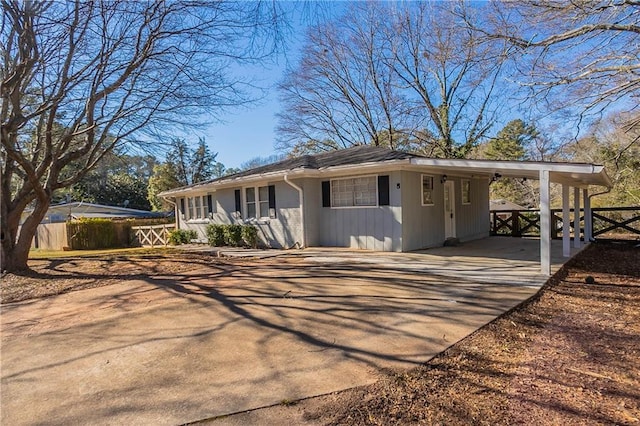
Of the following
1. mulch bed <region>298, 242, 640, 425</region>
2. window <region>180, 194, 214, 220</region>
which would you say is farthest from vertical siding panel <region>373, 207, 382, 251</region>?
window <region>180, 194, 214, 220</region>

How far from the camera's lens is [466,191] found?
42.9ft

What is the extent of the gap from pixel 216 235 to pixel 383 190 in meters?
6.91

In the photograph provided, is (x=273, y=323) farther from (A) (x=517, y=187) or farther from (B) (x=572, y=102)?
(A) (x=517, y=187)

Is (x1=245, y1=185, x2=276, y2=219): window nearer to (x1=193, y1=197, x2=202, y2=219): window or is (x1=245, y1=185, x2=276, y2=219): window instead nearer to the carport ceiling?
(x1=193, y1=197, x2=202, y2=219): window

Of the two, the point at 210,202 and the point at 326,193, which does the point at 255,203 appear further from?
the point at 210,202

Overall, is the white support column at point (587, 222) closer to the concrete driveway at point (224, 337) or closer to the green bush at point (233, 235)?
the concrete driveway at point (224, 337)

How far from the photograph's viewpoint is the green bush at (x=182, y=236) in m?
15.9

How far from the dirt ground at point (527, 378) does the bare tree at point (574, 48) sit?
19.5 ft

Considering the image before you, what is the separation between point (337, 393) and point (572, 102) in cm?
1040

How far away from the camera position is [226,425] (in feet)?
7.99

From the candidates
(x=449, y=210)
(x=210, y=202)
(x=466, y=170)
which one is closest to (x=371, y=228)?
(x=466, y=170)

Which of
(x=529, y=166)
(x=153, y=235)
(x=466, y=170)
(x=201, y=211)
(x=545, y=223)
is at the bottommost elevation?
(x=153, y=235)

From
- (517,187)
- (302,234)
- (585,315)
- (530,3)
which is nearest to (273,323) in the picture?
(585,315)

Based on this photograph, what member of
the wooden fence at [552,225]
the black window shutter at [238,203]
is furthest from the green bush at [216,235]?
the wooden fence at [552,225]
